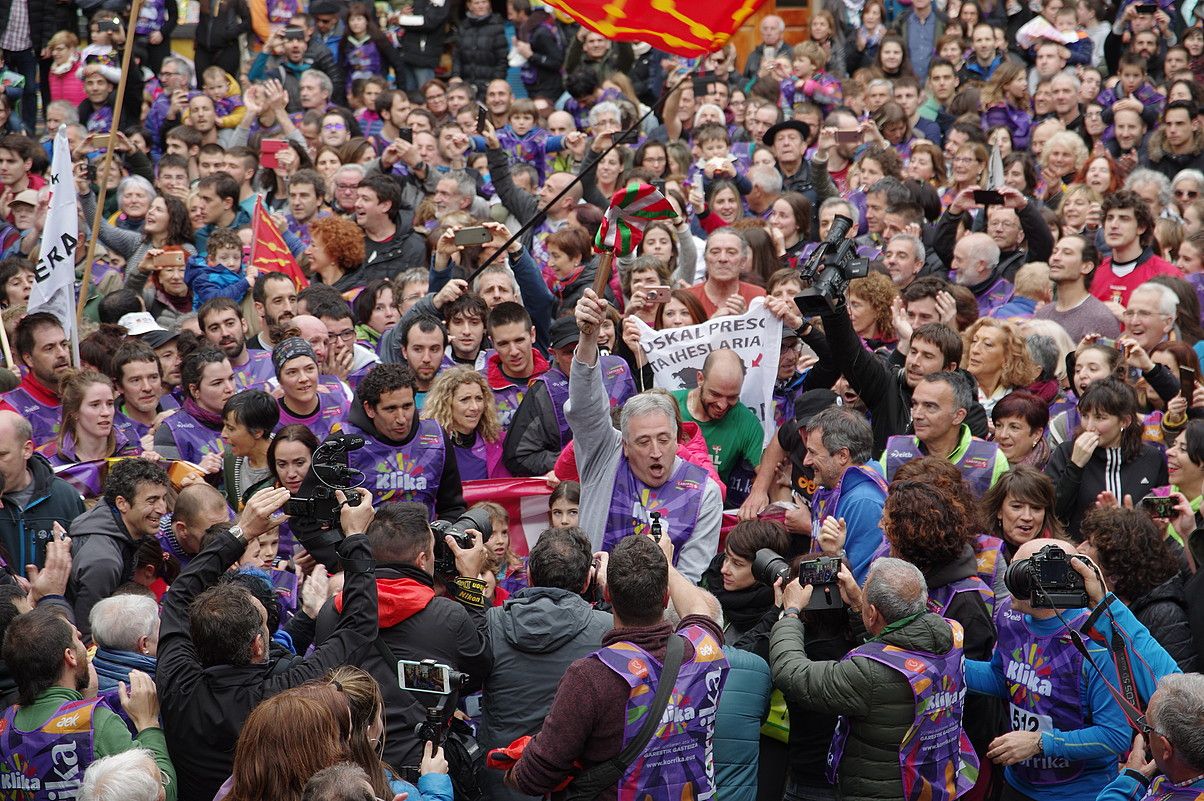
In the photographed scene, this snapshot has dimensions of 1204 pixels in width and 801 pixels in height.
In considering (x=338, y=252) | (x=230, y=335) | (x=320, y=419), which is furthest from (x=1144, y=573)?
(x=338, y=252)

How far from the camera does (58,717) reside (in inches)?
176

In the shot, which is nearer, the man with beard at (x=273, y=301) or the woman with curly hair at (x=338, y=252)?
the man with beard at (x=273, y=301)

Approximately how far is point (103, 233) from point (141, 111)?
20.2ft

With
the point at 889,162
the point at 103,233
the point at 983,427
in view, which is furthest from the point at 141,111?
the point at 983,427

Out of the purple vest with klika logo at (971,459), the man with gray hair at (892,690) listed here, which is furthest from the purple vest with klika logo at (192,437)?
the man with gray hair at (892,690)

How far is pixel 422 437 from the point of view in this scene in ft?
21.6

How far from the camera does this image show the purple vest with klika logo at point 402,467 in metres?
6.50

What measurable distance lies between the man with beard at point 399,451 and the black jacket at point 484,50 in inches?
453

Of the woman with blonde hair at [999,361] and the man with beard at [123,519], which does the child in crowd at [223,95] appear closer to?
the man with beard at [123,519]

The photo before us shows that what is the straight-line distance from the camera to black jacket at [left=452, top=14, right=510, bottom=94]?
17578 mm

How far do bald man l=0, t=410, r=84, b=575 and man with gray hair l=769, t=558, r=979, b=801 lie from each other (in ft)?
11.1

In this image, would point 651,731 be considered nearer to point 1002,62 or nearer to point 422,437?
point 422,437

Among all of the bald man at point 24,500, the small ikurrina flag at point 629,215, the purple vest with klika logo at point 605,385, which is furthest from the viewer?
the purple vest with klika logo at point 605,385

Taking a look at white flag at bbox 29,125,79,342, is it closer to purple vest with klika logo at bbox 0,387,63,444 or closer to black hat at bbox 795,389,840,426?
purple vest with klika logo at bbox 0,387,63,444
